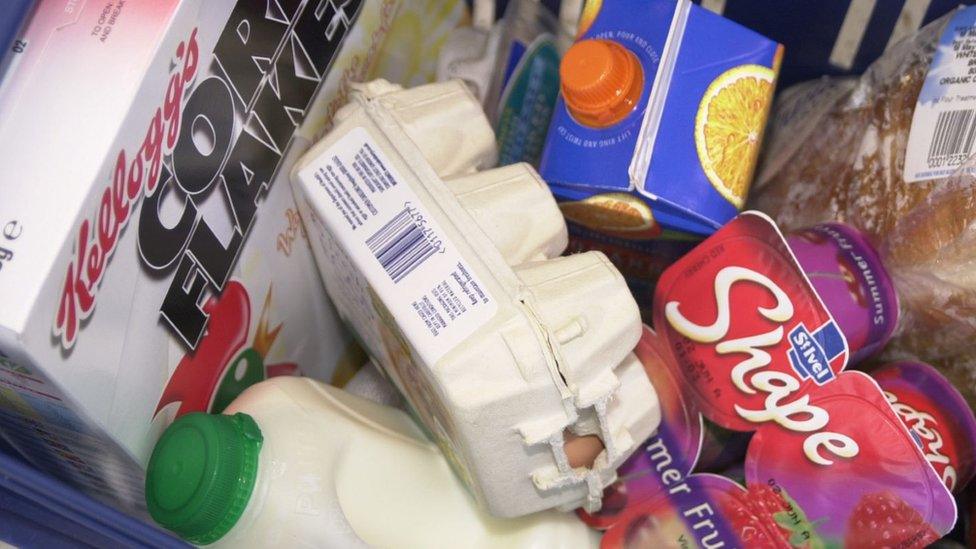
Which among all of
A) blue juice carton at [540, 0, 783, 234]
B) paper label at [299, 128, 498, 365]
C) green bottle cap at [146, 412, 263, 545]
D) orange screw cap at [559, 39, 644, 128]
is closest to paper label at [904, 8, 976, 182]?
blue juice carton at [540, 0, 783, 234]

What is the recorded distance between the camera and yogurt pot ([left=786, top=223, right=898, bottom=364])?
0.64 metres

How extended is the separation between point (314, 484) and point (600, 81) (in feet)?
1.12

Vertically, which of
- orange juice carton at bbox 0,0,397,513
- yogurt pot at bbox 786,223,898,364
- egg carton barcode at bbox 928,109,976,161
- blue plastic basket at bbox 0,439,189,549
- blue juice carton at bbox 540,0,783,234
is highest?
egg carton barcode at bbox 928,109,976,161

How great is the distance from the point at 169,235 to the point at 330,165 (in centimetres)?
11

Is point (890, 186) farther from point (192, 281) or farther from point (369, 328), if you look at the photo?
point (192, 281)

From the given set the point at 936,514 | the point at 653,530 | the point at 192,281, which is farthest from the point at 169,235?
the point at 936,514

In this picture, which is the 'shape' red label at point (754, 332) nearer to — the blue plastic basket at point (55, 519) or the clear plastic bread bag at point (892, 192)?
the clear plastic bread bag at point (892, 192)

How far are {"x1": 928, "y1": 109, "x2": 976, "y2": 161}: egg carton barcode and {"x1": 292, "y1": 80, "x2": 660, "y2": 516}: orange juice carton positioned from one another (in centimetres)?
29

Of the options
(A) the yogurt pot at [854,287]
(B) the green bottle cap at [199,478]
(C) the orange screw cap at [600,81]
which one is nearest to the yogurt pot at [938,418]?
(A) the yogurt pot at [854,287]

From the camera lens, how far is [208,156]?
0.57m

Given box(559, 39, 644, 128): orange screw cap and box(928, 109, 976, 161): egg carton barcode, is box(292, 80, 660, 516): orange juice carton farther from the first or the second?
box(928, 109, 976, 161): egg carton barcode

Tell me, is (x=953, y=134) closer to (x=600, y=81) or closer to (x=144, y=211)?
(x=600, y=81)

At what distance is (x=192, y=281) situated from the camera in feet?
1.91

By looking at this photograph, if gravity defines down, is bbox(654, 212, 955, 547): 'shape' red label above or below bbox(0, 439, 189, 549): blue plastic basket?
above
